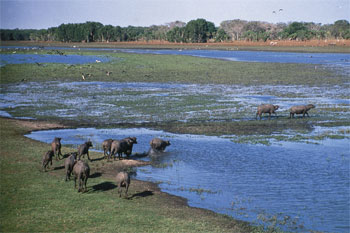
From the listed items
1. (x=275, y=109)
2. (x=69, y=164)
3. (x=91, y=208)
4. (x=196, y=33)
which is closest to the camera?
(x=91, y=208)

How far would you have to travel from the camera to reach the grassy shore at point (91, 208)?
12547 mm

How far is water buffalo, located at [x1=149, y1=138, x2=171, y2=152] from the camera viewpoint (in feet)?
69.3

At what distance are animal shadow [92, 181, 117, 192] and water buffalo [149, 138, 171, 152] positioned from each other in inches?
196

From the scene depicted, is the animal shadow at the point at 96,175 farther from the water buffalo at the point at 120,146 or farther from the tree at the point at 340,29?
the tree at the point at 340,29

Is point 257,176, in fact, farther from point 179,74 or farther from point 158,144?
point 179,74

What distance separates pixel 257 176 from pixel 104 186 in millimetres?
6285

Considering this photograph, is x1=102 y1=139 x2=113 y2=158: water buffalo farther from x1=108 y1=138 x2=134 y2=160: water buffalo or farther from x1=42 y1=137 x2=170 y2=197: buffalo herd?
x1=108 y1=138 x2=134 y2=160: water buffalo

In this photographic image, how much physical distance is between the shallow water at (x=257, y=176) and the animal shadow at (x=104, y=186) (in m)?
1.68

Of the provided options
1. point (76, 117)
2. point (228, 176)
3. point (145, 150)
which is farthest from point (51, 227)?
point (76, 117)

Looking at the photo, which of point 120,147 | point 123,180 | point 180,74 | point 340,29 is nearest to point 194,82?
point 180,74

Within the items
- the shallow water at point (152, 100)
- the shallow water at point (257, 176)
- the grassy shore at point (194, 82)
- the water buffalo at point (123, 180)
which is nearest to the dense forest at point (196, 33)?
the grassy shore at point (194, 82)

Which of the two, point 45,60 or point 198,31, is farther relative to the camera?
point 198,31

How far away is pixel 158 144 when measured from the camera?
833 inches

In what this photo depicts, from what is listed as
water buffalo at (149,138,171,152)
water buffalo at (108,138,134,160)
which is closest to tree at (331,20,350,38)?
water buffalo at (149,138,171,152)
